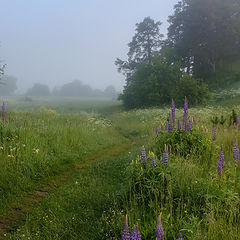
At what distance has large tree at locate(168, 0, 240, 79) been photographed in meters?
34.3

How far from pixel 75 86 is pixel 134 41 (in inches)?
3003

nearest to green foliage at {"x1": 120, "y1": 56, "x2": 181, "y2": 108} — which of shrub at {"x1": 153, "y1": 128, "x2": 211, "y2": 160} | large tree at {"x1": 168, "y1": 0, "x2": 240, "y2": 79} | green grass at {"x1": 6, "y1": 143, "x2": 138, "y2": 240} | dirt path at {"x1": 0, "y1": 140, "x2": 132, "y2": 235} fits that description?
large tree at {"x1": 168, "y1": 0, "x2": 240, "y2": 79}

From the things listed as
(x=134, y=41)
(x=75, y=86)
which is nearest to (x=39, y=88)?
(x=75, y=86)

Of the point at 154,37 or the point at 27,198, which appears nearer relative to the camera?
the point at 27,198

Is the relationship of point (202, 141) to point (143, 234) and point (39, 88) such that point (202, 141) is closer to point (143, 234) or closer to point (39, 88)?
point (143, 234)

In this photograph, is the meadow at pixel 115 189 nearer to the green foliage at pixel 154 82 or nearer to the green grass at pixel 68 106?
the green grass at pixel 68 106

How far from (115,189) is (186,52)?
36.9 m

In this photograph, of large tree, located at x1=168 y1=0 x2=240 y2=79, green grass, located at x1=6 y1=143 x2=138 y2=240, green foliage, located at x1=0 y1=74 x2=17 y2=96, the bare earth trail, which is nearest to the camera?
green grass, located at x1=6 y1=143 x2=138 y2=240

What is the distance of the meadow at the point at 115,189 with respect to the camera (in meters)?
3.57

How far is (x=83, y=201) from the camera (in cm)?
525

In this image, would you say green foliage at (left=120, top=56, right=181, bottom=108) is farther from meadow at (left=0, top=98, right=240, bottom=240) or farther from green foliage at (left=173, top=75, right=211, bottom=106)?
meadow at (left=0, top=98, right=240, bottom=240)

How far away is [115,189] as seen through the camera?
5.67 metres

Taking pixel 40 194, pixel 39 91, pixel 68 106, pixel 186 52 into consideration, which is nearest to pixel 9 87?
pixel 39 91

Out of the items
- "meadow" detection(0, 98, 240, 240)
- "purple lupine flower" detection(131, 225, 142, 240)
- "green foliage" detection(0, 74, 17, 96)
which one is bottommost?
"meadow" detection(0, 98, 240, 240)
